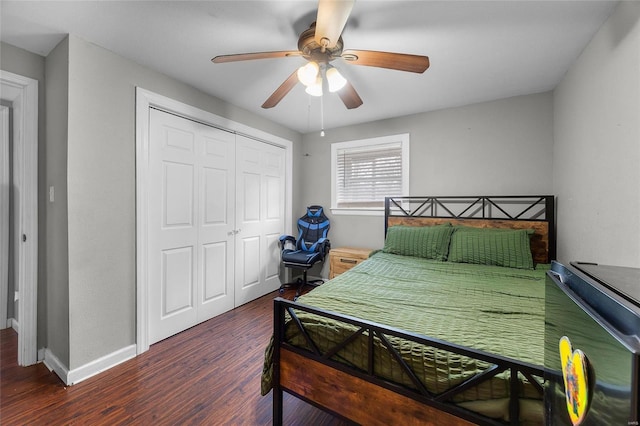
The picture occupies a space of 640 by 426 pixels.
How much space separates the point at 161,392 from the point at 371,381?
4.74 feet

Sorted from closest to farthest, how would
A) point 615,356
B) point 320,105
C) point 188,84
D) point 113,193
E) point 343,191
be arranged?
1. point 615,356
2. point 113,193
3. point 188,84
4. point 320,105
5. point 343,191

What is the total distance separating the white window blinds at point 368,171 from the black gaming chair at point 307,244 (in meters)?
0.36

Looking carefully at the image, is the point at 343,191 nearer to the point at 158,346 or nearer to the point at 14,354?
the point at 158,346

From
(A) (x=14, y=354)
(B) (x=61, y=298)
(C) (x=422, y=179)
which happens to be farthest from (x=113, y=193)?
(C) (x=422, y=179)

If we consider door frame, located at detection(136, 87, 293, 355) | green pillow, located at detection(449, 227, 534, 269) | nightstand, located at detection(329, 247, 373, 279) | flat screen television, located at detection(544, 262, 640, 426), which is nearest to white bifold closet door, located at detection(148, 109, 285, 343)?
door frame, located at detection(136, 87, 293, 355)

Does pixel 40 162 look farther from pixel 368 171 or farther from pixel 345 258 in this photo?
pixel 368 171

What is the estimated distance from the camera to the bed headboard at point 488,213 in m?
2.49

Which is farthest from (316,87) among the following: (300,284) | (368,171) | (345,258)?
(300,284)

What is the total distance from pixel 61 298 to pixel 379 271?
7.72 feet

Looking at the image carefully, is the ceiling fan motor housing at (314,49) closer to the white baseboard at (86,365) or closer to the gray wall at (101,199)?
the gray wall at (101,199)

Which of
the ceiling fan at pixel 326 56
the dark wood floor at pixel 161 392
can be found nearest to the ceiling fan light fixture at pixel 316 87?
the ceiling fan at pixel 326 56

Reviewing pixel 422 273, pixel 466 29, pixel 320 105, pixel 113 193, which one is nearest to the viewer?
pixel 466 29

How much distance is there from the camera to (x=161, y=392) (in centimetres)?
166

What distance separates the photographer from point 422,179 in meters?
3.18
